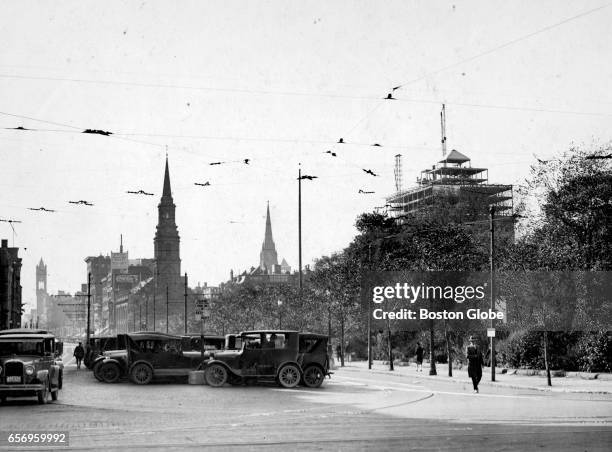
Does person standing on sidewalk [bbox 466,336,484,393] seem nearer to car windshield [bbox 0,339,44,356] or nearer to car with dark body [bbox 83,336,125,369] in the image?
car windshield [bbox 0,339,44,356]

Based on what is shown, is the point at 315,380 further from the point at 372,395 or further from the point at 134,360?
the point at 134,360

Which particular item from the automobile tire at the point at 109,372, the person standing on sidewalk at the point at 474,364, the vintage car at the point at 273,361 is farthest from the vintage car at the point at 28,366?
the person standing on sidewalk at the point at 474,364

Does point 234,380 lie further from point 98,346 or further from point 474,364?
point 98,346

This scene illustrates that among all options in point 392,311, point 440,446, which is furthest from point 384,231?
point 440,446

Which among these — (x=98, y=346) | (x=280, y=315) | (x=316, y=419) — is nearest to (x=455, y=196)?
(x=280, y=315)

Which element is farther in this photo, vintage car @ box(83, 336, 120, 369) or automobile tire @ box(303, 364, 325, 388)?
vintage car @ box(83, 336, 120, 369)

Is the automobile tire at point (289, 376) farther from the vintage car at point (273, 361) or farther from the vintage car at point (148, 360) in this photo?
the vintage car at point (148, 360)

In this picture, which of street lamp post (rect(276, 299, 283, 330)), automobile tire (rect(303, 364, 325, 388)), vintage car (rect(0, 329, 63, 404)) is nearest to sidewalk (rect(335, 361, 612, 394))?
automobile tire (rect(303, 364, 325, 388))
